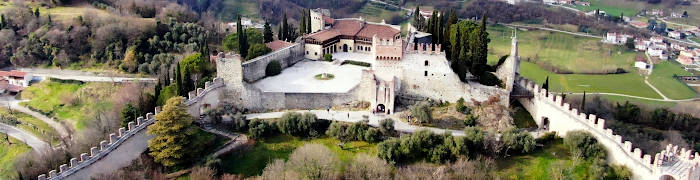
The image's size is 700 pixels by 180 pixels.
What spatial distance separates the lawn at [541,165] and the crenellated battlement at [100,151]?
19.3 metres

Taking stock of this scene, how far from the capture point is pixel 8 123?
45.3 metres

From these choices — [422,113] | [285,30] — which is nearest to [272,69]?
[285,30]

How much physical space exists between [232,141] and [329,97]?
657cm

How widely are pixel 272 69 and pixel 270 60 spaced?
717 mm

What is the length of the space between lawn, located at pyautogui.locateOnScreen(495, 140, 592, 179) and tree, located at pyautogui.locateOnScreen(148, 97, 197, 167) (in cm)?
1659

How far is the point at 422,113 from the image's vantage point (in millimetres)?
34094

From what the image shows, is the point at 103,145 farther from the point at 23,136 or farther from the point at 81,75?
the point at 81,75

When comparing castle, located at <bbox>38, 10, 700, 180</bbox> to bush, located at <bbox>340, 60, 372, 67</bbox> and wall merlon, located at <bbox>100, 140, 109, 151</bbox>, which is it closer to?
wall merlon, located at <bbox>100, 140, 109, 151</bbox>

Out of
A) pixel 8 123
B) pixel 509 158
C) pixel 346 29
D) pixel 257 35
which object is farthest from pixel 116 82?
pixel 509 158

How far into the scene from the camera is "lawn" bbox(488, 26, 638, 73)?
213 feet

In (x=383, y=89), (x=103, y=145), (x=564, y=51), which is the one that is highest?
(x=383, y=89)

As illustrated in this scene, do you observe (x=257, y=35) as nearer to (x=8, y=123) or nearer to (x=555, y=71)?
(x=8, y=123)

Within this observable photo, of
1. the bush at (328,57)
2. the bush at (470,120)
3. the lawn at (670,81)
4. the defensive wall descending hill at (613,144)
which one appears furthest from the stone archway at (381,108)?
the lawn at (670,81)

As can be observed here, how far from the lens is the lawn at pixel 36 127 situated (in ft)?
140
